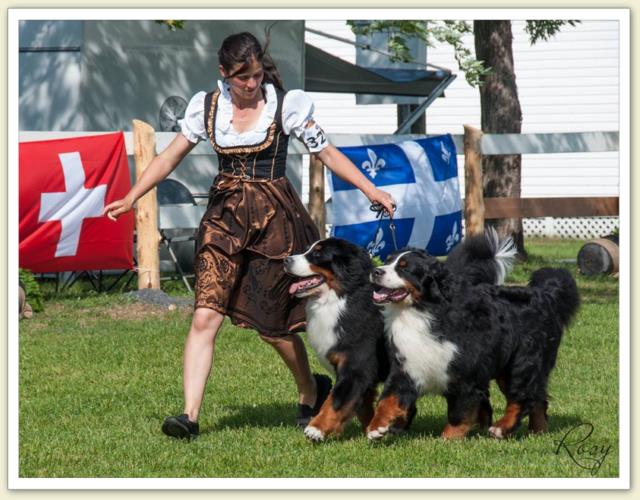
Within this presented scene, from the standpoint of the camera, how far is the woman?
6.78m

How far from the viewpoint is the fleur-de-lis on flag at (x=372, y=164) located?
40.5 ft

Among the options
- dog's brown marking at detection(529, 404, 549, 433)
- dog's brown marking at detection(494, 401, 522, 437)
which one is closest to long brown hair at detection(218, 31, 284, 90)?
dog's brown marking at detection(494, 401, 522, 437)

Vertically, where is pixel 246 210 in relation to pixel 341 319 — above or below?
above

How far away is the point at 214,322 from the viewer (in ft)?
22.6

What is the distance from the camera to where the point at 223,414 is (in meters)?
7.75

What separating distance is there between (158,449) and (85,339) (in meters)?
4.26

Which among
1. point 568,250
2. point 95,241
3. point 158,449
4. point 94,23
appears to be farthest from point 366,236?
point 568,250

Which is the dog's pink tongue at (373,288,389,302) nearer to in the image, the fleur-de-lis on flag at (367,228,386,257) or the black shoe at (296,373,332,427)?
the black shoe at (296,373,332,427)

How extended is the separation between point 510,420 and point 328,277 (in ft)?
4.45

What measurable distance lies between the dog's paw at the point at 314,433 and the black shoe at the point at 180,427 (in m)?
0.69

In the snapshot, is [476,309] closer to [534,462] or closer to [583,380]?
[534,462]

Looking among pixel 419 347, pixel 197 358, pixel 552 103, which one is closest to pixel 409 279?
pixel 419 347

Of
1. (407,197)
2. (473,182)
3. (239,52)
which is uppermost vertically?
(239,52)

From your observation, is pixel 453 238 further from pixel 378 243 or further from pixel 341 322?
pixel 341 322
